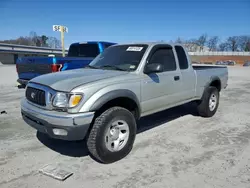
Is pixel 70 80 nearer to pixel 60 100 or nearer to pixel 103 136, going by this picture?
pixel 60 100

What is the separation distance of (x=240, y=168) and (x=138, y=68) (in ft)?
7.31

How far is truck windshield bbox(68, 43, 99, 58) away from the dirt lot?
13.2 ft

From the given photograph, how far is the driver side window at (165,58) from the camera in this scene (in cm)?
447

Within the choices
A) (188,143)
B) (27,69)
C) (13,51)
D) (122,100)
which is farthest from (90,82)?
(13,51)

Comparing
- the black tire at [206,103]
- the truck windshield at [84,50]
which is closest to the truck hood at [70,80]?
the black tire at [206,103]

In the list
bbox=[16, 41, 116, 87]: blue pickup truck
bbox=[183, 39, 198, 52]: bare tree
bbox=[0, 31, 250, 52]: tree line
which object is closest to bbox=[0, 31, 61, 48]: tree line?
bbox=[0, 31, 250, 52]: tree line

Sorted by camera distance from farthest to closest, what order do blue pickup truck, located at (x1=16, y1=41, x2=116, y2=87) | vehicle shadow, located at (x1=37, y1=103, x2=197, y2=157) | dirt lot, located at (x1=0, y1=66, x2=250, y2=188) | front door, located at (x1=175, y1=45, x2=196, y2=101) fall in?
blue pickup truck, located at (x1=16, y1=41, x2=116, y2=87) → front door, located at (x1=175, y1=45, x2=196, y2=101) → vehicle shadow, located at (x1=37, y1=103, x2=197, y2=157) → dirt lot, located at (x1=0, y1=66, x2=250, y2=188)

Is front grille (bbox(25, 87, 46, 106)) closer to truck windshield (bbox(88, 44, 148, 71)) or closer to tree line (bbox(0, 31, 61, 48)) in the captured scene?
truck windshield (bbox(88, 44, 148, 71))

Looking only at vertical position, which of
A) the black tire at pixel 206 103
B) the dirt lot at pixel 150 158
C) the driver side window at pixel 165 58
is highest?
the driver side window at pixel 165 58

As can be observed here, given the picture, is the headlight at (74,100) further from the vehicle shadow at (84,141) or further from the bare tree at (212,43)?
the bare tree at (212,43)

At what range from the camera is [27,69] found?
740 centimetres

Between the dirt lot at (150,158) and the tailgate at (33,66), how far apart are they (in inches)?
75.0

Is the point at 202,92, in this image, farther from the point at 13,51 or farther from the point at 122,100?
the point at 13,51

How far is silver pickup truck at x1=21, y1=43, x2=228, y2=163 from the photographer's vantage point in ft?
10.5
